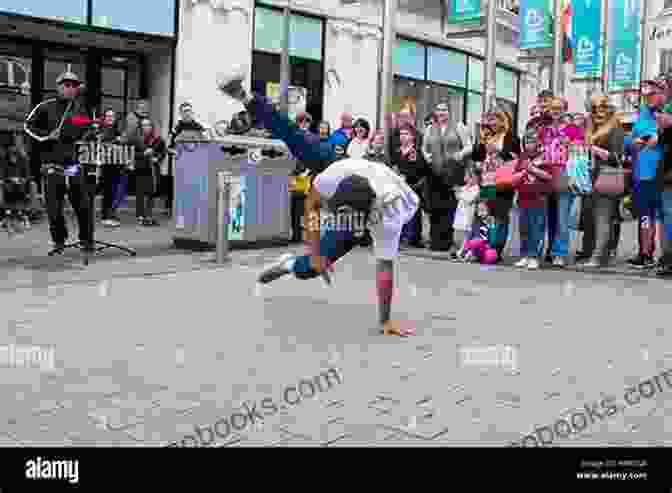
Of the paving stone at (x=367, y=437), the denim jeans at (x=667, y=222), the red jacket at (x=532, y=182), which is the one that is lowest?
the paving stone at (x=367, y=437)

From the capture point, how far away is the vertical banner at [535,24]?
18031mm

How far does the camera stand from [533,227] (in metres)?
9.34

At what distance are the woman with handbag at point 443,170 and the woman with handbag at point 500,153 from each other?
49cm

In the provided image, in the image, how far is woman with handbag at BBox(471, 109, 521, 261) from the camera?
31.9ft

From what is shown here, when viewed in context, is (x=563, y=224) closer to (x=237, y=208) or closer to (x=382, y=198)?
(x=237, y=208)

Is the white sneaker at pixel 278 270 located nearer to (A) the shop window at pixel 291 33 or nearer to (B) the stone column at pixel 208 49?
(B) the stone column at pixel 208 49

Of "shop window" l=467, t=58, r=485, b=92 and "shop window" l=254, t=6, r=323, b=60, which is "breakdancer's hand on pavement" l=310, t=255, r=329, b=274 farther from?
"shop window" l=467, t=58, r=485, b=92

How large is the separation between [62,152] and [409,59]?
A: 1426 centimetres

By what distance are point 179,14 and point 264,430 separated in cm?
1353

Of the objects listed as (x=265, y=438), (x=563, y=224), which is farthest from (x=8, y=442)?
(x=563, y=224)

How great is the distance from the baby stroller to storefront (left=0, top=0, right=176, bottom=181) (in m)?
1.58

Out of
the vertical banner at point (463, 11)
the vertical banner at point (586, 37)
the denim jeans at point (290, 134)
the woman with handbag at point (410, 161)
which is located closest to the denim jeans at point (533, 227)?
the woman with handbag at point (410, 161)

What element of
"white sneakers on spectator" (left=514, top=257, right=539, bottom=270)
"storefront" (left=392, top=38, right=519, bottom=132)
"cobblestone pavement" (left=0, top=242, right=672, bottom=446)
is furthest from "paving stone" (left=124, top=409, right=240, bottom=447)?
"storefront" (left=392, top=38, right=519, bottom=132)
